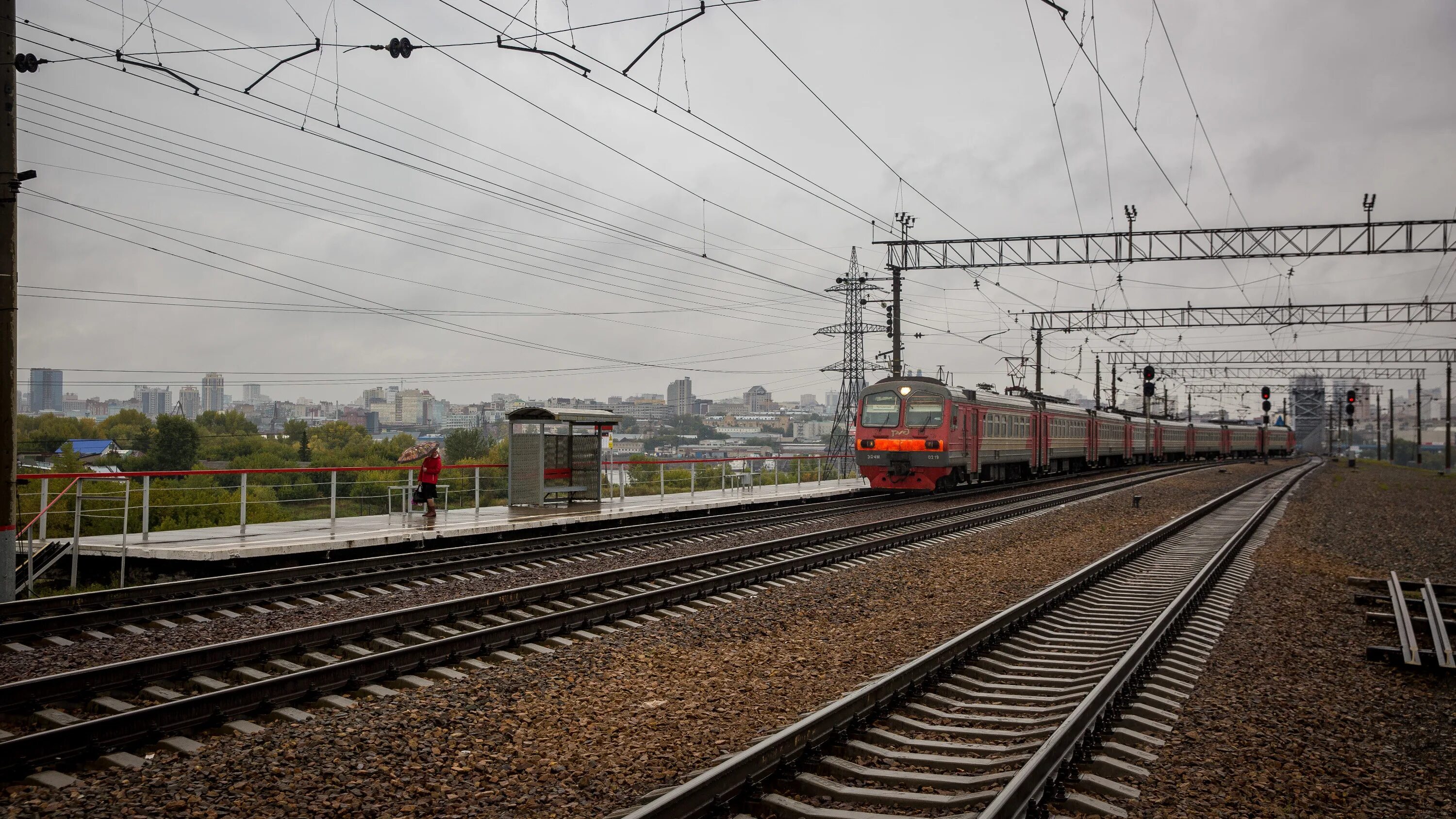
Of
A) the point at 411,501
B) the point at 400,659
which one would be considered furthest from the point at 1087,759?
the point at 411,501

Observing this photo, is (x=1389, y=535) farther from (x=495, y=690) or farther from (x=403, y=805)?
(x=403, y=805)

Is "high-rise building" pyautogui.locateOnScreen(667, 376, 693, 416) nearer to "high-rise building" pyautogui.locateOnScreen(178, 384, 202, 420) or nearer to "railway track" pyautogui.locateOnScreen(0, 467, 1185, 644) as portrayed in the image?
"high-rise building" pyautogui.locateOnScreen(178, 384, 202, 420)

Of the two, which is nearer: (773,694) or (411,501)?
(773,694)

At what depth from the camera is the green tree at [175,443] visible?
155 ft

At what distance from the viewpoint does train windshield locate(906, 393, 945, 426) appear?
24891 mm

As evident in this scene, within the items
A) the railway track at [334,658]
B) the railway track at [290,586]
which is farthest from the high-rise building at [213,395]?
the railway track at [334,658]

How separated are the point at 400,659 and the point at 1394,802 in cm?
675

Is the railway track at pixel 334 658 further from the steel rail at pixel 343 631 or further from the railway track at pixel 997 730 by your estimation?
the railway track at pixel 997 730

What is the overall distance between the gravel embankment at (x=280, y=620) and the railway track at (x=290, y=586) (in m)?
0.27

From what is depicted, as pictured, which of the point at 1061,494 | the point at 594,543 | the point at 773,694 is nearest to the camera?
the point at 773,694

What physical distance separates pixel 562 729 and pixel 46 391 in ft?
132

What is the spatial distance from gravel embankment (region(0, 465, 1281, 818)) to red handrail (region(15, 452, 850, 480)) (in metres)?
5.30

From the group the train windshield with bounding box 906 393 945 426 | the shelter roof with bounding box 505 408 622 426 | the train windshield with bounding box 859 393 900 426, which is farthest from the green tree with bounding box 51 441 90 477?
the train windshield with bounding box 906 393 945 426

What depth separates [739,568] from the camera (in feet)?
41.3
